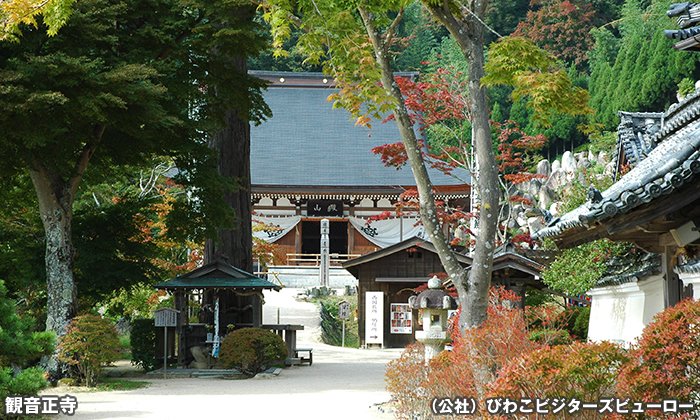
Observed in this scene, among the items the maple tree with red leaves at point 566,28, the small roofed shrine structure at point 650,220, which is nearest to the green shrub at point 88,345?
the small roofed shrine structure at point 650,220

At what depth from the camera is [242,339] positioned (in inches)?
482

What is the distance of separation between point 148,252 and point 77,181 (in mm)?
1929

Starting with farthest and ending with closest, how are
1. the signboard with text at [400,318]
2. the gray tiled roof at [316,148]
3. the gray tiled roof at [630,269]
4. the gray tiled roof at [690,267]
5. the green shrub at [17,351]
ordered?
the gray tiled roof at [316,148] → the signboard with text at [400,318] → the gray tiled roof at [630,269] → the green shrub at [17,351] → the gray tiled roof at [690,267]

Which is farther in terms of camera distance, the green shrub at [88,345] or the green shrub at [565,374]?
the green shrub at [88,345]

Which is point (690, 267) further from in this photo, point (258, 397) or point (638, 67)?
point (638, 67)

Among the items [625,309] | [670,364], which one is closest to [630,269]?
[625,309]

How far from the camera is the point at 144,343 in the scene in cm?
1304

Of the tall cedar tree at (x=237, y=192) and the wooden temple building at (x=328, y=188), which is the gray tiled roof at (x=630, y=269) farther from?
the wooden temple building at (x=328, y=188)

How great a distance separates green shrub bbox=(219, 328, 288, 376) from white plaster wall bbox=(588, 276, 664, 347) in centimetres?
571

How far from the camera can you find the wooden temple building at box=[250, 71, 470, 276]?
86.5 feet

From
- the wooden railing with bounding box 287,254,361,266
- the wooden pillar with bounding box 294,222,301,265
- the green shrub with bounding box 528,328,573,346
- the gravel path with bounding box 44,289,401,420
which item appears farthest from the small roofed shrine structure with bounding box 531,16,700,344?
the wooden pillar with bounding box 294,222,301,265

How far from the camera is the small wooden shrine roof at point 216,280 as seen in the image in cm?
1297

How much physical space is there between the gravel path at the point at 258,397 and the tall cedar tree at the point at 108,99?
2.19 m

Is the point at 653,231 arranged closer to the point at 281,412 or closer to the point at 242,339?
the point at 281,412
